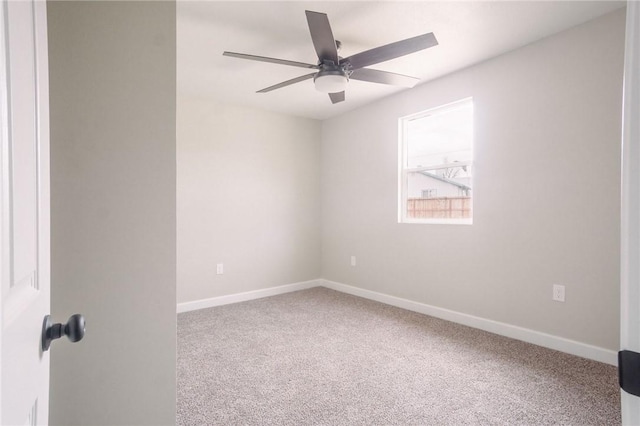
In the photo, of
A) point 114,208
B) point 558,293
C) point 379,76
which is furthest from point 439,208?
point 114,208

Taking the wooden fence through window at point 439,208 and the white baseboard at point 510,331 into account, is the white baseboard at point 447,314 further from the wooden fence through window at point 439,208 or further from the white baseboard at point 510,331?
the wooden fence through window at point 439,208

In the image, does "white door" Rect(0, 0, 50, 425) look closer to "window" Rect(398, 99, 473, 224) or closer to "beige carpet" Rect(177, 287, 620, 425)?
"beige carpet" Rect(177, 287, 620, 425)

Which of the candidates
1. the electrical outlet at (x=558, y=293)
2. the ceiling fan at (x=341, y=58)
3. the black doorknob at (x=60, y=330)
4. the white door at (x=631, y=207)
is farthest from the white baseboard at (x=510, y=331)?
the black doorknob at (x=60, y=330)

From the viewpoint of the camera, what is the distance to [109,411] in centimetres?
122

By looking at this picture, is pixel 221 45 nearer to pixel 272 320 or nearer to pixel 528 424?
pixel 272 320

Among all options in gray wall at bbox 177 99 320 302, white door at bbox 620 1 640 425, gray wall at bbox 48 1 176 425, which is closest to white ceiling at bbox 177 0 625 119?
gray wall at bbox 177 99 320 302

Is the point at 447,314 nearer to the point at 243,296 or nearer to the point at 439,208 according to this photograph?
the point at 439,208

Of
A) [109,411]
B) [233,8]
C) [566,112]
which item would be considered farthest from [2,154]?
[566,112]

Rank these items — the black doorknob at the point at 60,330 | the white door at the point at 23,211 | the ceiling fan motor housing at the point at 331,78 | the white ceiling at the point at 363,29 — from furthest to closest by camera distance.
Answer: the ceiling fan motor housing at the point at 331,78
the white ceiling at the point at 363,29
the black doorknob at the point at 60,330
the white door at the point at 23,211

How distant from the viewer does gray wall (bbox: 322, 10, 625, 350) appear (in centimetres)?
236

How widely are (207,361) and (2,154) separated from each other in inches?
94.2

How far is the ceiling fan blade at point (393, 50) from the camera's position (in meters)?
1.96

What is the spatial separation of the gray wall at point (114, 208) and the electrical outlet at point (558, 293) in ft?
8.89

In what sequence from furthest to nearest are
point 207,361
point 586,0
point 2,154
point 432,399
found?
1. point 207,361
2. point 586,0
3. point 432,399
4. point 2,154
